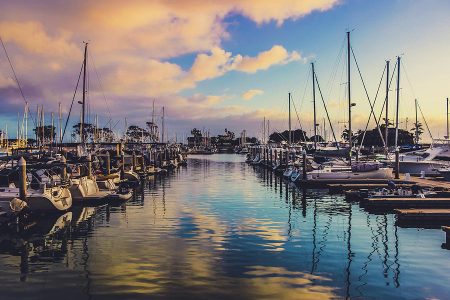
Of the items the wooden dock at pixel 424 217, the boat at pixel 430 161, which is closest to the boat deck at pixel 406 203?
the wooden dock at pixel 424 217

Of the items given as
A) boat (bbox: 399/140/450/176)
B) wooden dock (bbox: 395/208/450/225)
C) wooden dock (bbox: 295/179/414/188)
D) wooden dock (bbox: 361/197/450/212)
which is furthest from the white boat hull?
wooden dock (bbox: 395/208/450/225)

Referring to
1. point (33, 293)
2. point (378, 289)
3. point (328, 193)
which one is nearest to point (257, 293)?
point (378, 289)

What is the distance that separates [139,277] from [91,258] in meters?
3.64

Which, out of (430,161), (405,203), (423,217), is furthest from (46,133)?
(423,217)

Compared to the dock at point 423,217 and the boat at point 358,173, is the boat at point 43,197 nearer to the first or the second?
the dock at point 423,217

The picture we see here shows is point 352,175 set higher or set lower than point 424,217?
higher

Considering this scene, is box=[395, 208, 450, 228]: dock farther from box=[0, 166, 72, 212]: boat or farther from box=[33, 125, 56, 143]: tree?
→ box=[33, 125, 56, 143]: tree

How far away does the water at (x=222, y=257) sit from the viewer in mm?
13734

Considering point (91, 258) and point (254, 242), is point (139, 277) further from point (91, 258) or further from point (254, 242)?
point (254, 242)

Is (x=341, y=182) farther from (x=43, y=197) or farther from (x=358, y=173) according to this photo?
(x=43, y=197)

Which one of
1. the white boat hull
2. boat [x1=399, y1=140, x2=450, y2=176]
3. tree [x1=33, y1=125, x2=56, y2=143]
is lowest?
the white boat hull

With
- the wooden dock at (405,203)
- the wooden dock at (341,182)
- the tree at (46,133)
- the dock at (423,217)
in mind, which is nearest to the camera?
the dock at (423,217)

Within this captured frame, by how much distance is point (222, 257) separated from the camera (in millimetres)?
17703

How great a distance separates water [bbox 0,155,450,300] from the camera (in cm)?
1373
